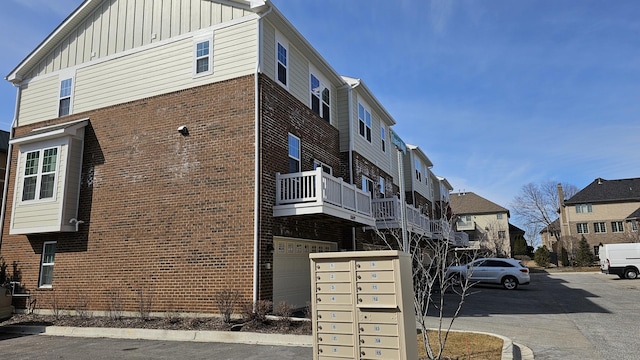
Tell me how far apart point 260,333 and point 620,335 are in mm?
8280

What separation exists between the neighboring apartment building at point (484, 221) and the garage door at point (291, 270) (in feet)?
154

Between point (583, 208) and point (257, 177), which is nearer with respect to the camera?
point (257, 177)

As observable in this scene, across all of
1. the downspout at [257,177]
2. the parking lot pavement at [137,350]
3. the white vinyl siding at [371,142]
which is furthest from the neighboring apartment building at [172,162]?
the white vinyl siding at [371,142]

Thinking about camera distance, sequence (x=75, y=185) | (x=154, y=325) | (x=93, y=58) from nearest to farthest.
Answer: (x=154, y=325), (x=75, y=185), (x=93, y=58)

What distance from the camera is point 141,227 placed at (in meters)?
13.2

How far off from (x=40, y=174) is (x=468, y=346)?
1475 cm

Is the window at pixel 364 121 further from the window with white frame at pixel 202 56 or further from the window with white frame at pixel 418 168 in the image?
the window with white frame at pixel 418 168

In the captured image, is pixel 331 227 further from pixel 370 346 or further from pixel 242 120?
pixel 370 346

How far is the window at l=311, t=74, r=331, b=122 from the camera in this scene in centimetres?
1658

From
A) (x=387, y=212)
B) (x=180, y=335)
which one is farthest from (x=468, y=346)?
(x=387, y=212)

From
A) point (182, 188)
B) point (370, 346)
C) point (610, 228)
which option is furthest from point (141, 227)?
point (610, 228)

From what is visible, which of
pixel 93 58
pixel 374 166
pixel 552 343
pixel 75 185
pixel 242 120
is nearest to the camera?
pixel 552 343

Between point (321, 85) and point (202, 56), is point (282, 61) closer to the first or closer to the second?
point (202, 56)

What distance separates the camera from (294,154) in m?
14.5
